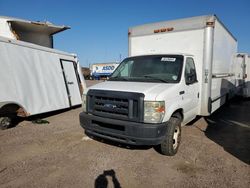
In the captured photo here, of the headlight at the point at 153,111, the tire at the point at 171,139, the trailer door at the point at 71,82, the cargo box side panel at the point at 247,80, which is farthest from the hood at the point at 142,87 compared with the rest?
the cargo box side panel at the point at 247,80

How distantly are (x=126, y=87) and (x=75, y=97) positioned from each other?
21.3 feet

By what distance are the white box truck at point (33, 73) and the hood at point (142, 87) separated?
3645 mm

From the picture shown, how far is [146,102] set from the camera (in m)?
4.41

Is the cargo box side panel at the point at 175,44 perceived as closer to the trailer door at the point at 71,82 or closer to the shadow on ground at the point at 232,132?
the shadow on ground at the point at 232,132

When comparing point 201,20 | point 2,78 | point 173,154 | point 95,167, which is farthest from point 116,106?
point 2,78

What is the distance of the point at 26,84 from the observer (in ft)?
26.3

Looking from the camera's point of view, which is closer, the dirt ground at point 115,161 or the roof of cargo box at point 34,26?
the dirt ground at point 115,161

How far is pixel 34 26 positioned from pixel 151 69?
276 inches

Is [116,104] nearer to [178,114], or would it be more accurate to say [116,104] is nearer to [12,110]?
[178,114]

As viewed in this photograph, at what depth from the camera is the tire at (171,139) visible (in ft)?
15.8

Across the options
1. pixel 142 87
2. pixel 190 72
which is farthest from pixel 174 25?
pixel 142 87

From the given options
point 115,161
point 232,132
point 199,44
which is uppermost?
point 199,44

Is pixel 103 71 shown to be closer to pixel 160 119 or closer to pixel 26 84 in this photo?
pixel 26 84

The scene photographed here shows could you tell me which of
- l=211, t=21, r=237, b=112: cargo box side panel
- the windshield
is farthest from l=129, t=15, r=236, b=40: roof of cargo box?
the windshield
